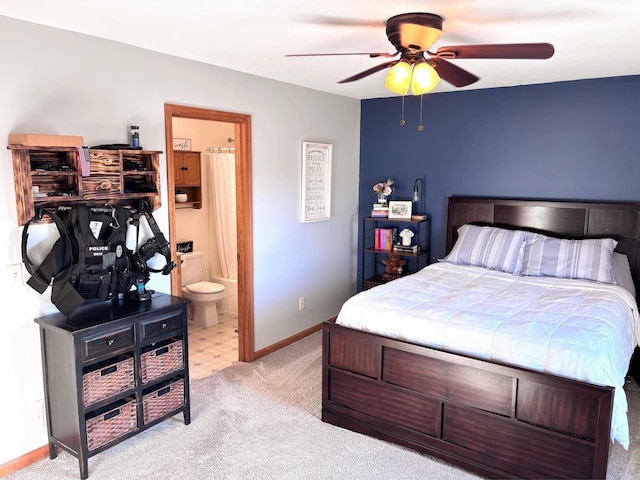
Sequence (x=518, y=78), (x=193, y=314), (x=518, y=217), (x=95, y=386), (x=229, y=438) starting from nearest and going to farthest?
(x=95, y=386)
(x=229, y=438)
(x=518, y=78)
(x=518, y=217)
(x=193, y=314)

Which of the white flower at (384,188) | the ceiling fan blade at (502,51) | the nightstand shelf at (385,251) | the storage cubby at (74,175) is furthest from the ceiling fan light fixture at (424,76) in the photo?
the white flower at (384,188)

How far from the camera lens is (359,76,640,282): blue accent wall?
3.99 m

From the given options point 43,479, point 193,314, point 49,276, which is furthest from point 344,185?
point 43,479

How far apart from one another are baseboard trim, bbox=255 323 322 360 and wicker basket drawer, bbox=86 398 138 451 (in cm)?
153

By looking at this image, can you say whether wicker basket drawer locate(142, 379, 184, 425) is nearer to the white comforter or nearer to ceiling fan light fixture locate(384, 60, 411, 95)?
the white comforter

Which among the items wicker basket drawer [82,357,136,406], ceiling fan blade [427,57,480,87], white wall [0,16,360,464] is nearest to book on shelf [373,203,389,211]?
white wall [0,16,360,464]

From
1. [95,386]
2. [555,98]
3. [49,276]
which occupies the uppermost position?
[555,98]

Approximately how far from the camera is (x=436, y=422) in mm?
2752

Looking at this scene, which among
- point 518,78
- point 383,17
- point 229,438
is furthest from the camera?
point 518,78

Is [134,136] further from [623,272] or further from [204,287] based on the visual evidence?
[623,272]

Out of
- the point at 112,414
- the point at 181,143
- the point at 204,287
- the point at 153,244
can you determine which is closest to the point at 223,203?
the point at 181,143

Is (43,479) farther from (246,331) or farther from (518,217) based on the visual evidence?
(518,217)

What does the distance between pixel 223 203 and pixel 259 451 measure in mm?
3095

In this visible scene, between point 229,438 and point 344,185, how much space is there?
2.94m
